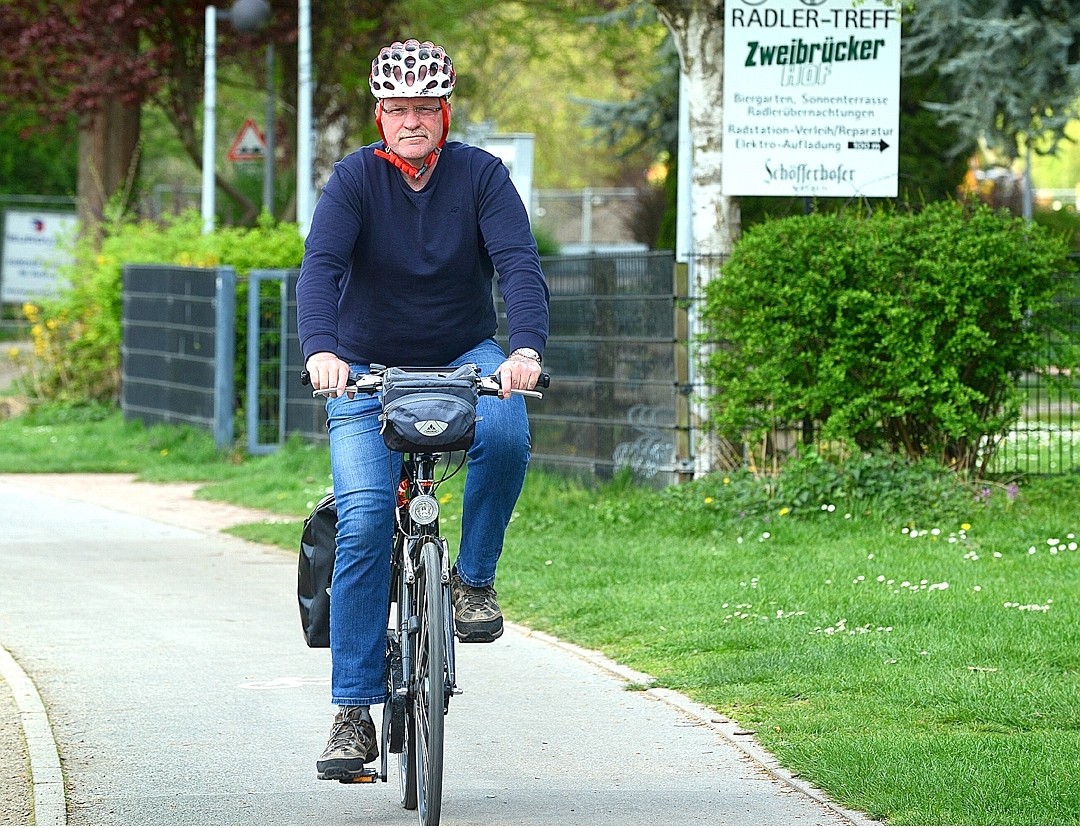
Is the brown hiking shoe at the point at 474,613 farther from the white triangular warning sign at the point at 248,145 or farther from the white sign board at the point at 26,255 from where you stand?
the white sign board at the point at 26,255

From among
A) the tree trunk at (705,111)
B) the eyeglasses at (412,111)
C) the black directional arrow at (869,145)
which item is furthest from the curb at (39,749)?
the black directional arrow at (869,145)

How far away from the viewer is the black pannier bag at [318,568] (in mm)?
5258

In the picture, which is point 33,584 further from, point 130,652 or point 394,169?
point 394,169

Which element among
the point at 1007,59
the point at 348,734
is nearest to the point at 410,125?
the point at 348,734

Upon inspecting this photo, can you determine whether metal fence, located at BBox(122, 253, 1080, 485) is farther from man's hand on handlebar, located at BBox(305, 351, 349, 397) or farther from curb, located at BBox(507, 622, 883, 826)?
→ man's hand on handlebar, located at BBox(305, 351, 349, 397)

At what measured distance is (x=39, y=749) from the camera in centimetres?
577

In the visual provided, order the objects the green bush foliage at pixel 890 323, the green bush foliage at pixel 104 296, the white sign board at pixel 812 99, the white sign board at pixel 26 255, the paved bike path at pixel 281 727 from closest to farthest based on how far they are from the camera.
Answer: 1. the paved bike path at pixel 281 727
2. the green bush foliage at pixel 890 323
3. the white sign board at pixel 812 99
4. the green bush foliage at pixel 104 296
5. the white sign board at pixel 26 255

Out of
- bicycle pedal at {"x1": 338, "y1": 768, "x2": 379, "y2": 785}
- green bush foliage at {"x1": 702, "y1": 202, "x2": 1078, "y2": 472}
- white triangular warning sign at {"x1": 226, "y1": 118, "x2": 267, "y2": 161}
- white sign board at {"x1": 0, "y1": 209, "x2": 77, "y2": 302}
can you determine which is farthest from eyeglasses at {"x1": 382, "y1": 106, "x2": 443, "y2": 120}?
white sign board at {"x1": 0, "y1": 209, "x2": 77, "y2": 302}

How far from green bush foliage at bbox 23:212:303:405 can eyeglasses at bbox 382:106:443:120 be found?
11989 millimetres

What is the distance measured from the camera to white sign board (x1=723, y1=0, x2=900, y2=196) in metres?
11.8

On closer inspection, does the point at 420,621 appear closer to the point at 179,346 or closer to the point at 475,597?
the point at 475,597

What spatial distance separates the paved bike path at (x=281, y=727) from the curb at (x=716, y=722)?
0.01m

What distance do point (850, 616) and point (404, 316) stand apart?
330 cm

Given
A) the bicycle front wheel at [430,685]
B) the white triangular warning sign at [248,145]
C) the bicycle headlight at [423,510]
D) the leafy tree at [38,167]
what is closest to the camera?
the bicycle front wheel at [430,685]
